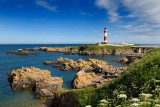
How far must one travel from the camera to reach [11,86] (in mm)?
22812

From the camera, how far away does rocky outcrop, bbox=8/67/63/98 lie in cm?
1928

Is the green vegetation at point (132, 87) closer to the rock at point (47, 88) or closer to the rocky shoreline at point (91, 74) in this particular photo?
the rock at point (47, 88)

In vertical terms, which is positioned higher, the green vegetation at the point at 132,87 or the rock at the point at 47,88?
the green vegetation at the point at 132,87

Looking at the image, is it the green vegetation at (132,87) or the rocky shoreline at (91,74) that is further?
the rocky shoreline at (91,74)

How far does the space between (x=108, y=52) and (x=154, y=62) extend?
83.6 meters

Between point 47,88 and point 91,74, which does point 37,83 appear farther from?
point 91,74

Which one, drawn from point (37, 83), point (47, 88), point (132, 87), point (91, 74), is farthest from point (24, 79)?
point (132, 87)

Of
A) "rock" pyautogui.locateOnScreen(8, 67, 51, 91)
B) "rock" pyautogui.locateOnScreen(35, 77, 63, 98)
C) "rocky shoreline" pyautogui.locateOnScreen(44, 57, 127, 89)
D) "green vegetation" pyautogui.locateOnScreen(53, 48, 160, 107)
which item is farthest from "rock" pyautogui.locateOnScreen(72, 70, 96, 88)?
"green vegetation" pyautogui.locateOnScreen(53, 48, 160, 107)

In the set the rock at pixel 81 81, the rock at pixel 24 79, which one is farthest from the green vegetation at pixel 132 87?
the rock at pixel 24 79

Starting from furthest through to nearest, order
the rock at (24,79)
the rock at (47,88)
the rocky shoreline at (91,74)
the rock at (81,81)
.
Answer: the rocky shoreline at (91,74) < the rock at (24,79) < the rock at (81,81) < the rock at (47,88)

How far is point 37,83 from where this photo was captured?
2059 cm

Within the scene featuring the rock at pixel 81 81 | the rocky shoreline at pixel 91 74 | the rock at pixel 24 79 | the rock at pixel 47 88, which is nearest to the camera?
the rock at pixel 47 88

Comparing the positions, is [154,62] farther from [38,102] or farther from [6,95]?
[6,95]

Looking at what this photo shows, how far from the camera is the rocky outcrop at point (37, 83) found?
19.3m
